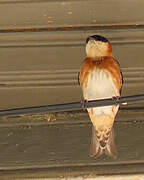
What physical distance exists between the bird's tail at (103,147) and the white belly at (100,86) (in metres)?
0.23

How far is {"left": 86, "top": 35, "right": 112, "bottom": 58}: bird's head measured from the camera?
263cm

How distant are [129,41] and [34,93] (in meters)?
0.59

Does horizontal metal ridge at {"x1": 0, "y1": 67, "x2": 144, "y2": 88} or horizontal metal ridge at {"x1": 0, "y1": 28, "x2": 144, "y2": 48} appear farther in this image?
horizontal metal ridge at {"x1": 0, "y1": 67, "x2": 144, "y2": 88}

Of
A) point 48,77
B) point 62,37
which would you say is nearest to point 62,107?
point 62,37

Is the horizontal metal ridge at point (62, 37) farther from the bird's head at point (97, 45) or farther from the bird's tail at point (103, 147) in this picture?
the bird's tail at point (103, 147)

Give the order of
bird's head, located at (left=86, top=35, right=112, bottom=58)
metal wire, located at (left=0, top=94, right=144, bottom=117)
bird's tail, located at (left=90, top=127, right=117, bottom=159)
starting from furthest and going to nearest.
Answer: bird's tail, located at (left=90, top=127, right=117, bottom=159) < bird's head, located at (left=86, top=35, right=112, bottom=58) < metal wire, located at (left=0, top=94, right=144, bottom=117)

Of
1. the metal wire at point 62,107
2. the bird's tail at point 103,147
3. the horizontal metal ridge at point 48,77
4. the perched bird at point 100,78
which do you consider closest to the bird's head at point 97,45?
the perched bird at point 100,78

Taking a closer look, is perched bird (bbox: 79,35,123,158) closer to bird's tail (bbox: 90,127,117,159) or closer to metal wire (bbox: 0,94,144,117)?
bird's tail (bbox: 90,127,117,159)

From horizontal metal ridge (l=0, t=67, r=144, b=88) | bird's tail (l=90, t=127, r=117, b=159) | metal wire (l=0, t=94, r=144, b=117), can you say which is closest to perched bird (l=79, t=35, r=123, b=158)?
bird's tail (l=90, t=127, r=117, b=159)

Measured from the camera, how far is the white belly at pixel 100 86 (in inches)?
107

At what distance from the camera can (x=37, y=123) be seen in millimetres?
2947

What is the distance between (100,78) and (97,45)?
17 centimetres

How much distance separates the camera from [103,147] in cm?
281

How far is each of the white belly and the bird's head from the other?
0.09 m
